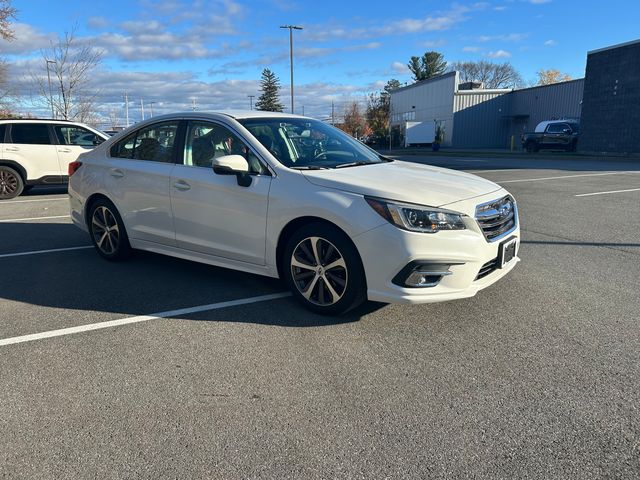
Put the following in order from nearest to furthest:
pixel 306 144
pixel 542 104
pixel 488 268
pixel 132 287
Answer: pixel 488 268, pixel 306 144, pixel 132 287, pixel 542 104

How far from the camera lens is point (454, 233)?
142 inches

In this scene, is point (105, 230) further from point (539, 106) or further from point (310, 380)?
point (539, 106)

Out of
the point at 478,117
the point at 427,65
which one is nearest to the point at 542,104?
the point at 478,117

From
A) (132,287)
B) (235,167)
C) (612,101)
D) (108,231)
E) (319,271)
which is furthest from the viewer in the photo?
(612,101)

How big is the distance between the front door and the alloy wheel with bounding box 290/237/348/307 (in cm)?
40

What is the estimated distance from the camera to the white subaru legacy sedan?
142 inches

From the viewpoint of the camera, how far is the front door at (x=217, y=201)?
169 inches

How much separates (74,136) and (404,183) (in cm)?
1103

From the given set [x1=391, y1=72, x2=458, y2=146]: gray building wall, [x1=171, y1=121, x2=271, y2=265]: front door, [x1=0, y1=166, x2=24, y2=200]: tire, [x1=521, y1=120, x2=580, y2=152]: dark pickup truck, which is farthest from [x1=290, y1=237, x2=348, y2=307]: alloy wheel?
[x1=391, y1=72, x2=458, y2=146]: gray building wall

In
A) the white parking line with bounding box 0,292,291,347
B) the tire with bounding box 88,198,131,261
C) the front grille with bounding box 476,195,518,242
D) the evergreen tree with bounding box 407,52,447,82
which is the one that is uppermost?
the evergreen tree with bounding box 407,52,447,82

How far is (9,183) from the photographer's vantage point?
1184 cm

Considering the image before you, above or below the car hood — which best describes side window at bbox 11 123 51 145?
above

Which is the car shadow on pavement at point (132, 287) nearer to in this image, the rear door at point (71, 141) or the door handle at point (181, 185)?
the door handle at point (181, 185)

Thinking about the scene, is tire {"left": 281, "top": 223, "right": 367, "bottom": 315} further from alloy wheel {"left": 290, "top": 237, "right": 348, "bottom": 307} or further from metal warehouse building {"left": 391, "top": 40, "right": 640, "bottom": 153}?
metal warehouse building {"left": 391, "top": 40, "right": 640, "bottom": 153}
